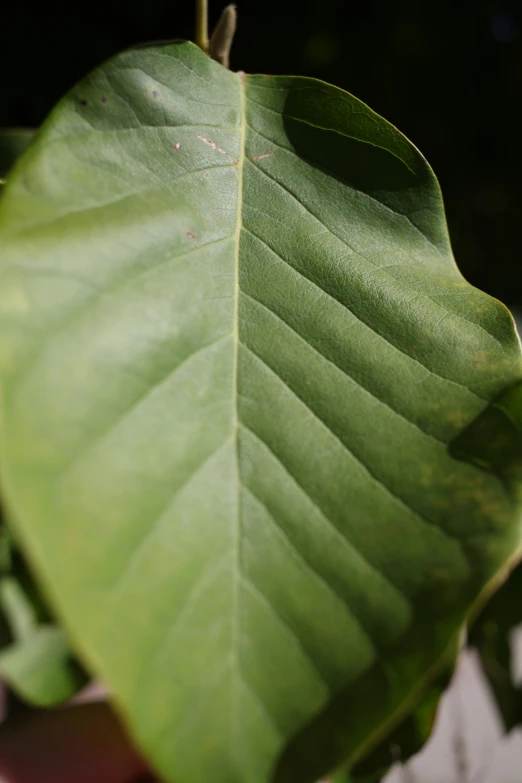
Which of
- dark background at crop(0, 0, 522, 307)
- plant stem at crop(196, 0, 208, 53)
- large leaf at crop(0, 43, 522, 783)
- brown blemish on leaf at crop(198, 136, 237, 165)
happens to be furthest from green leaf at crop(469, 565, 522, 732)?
dark background at crop(0, 0, 522, 307)

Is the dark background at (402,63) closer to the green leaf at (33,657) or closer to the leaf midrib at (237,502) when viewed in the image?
the leaf midrib at (237,502)

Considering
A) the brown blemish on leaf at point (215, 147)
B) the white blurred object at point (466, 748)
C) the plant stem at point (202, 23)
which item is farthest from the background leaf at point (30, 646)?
the white blurred object at point (466, 748)

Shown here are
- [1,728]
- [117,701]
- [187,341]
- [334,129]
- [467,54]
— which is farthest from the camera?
[467,54]

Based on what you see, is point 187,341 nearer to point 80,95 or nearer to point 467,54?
point 80,95

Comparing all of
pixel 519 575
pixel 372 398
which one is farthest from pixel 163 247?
pixel 519 575

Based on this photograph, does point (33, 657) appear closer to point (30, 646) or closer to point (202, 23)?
point (30, 646)
